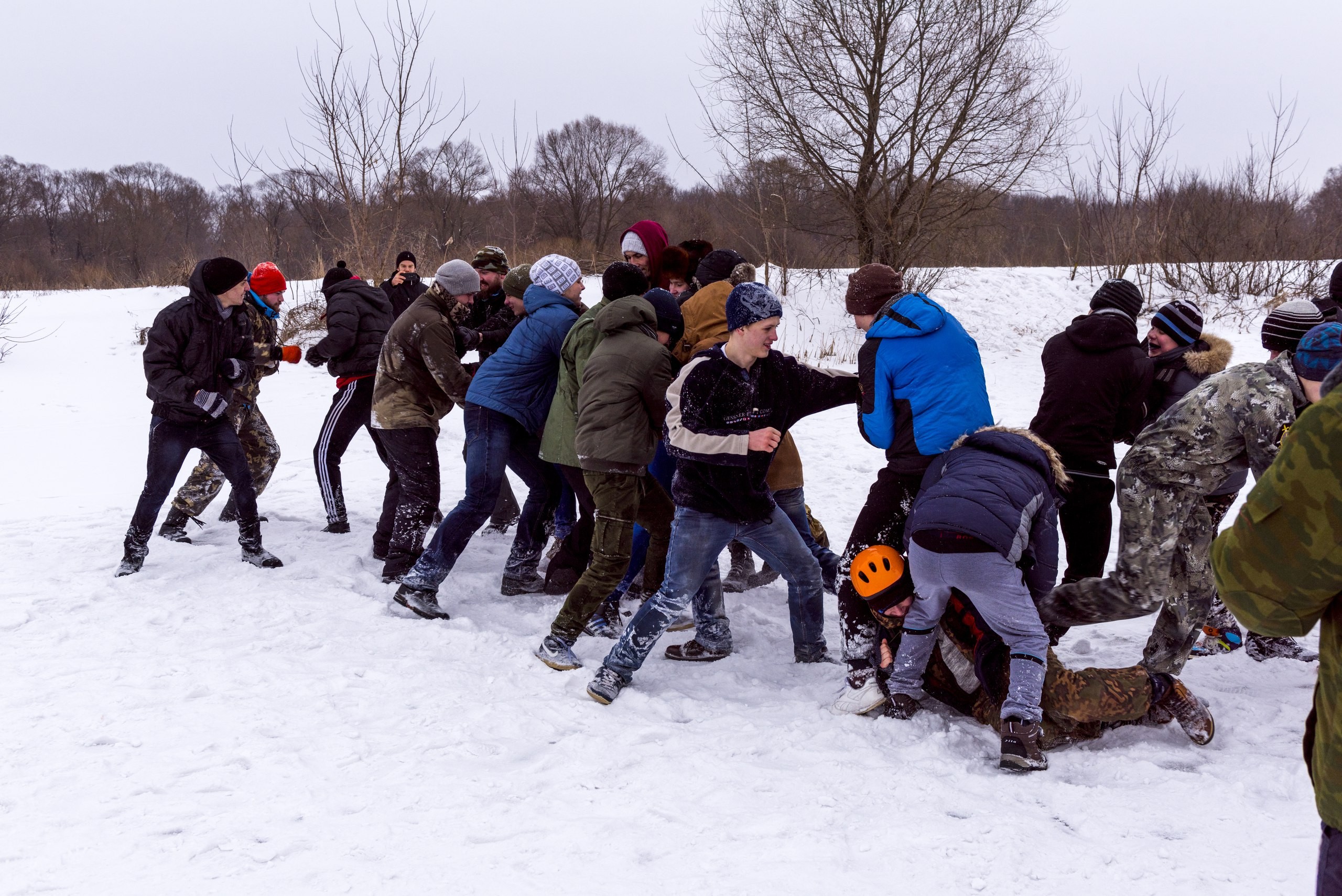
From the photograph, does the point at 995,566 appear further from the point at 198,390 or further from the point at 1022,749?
the point at 198,390

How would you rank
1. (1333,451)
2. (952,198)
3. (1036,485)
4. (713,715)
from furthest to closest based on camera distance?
(952,198), (713,715), (1036,485), (1333,451)

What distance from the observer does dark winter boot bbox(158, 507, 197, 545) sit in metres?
5.99

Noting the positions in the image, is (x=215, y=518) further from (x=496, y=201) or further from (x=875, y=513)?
(x=496, y=201)

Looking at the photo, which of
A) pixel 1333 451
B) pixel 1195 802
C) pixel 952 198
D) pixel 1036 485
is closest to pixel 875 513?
pixel 1036 485

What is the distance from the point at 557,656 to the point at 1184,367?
3.48 metres

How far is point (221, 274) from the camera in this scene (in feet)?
17.4

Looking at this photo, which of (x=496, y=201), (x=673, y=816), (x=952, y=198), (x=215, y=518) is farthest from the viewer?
(x=496, y=201)

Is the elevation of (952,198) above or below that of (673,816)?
above

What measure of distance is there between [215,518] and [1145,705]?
609 centimetres

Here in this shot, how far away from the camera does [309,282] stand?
1833cm

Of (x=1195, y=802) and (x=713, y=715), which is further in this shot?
(x=713, y=715)

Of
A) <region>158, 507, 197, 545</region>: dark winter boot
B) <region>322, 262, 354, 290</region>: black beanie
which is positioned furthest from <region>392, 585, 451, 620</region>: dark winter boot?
<region>322, 262, 354, 290</region>: black beanie

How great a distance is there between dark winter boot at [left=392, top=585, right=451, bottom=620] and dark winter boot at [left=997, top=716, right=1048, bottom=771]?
2910 mm

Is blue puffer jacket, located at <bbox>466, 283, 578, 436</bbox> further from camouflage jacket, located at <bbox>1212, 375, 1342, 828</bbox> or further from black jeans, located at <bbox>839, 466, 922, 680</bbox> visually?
camouflage jacket, located at <bbox>1212, 375, 1342, 828</bbox>
